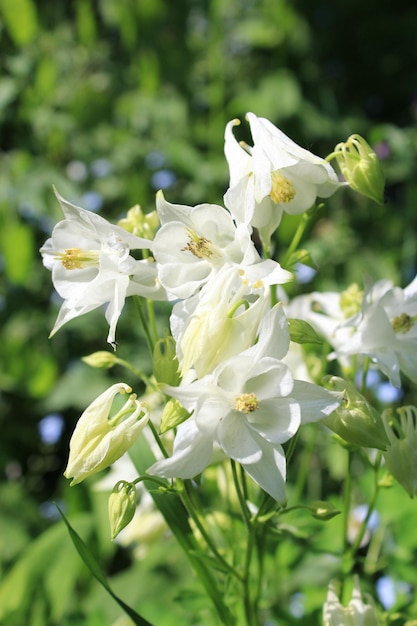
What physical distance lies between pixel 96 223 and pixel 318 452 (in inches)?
70.4

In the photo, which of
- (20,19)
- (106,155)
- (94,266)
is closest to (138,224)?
(94,266)

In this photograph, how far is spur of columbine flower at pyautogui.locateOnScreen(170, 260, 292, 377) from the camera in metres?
0.68

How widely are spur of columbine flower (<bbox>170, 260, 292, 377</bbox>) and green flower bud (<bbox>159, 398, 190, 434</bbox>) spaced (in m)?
0.03

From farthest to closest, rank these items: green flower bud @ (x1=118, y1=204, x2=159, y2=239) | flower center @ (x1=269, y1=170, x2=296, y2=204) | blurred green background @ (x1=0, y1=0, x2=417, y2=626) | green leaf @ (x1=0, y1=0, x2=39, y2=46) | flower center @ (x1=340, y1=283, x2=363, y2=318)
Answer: green leaf @ (x1=0, y1=0, x2=39, y2=46) → blurred green background @ (x1=0, y1=0, x2=417, y2=626) → flower center @ (x1=340, y1=283, x2=363, y2=318) → green flower bud @ (x1=118, y1=204, x2=159, y2=239) → flower center @ (x1=269, y1=170, x2=296, y2=204)

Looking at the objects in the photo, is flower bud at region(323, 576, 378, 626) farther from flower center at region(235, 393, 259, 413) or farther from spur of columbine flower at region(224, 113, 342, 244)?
spur of columbine flower at region(224, 113, 342, 244)

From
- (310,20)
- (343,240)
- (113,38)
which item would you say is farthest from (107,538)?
(310,20)

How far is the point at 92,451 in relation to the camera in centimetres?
71

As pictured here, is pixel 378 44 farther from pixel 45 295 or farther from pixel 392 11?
pixel 45 295

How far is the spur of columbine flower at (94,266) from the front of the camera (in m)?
0.77

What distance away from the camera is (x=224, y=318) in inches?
26.9

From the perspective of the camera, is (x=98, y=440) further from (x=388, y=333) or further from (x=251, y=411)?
(x=388, y=333)

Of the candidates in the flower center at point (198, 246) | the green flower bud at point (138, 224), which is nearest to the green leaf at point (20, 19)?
the green flower bud at point (138, 224)

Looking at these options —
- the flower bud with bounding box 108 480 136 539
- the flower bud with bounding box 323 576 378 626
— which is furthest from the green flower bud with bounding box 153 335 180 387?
the flower bud with bounding box 323 576 378 626

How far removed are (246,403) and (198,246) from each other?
0.18 metres
